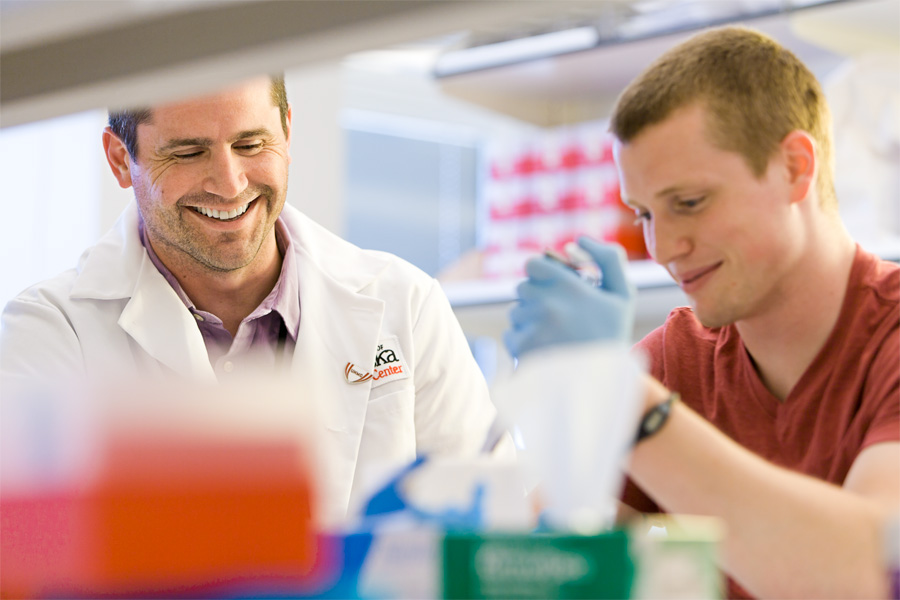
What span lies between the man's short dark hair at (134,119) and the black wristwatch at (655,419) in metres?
1.00

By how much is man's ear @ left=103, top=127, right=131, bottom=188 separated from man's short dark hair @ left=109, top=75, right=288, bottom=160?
0.06ft

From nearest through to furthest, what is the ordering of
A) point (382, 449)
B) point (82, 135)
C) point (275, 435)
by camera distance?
point (275, 435) → point (382, 449) → point (82, 135)

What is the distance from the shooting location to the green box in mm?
552

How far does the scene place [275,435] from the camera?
0.54m

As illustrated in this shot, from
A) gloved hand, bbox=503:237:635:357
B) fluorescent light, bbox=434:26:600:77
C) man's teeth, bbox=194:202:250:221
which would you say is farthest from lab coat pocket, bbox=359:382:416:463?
fluorescent light, bbox=434:26:600:77

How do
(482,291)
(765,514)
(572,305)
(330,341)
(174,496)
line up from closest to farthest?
(174,496)
(572,305)
(765,514)
(330,341)
(482,291)

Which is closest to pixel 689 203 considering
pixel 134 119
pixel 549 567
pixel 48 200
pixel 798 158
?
pixel 798 158

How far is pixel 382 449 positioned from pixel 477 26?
1206 millimetres

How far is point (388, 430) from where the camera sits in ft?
5.60

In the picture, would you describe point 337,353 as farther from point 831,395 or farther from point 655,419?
point 655,419

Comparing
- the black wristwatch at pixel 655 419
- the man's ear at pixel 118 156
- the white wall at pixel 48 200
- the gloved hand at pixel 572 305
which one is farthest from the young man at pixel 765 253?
the white wall at pixel 48 200

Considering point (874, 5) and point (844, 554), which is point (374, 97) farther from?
point (844, 554)

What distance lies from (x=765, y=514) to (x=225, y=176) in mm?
1060

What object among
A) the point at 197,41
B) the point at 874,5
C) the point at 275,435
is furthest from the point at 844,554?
the point at 874,5
